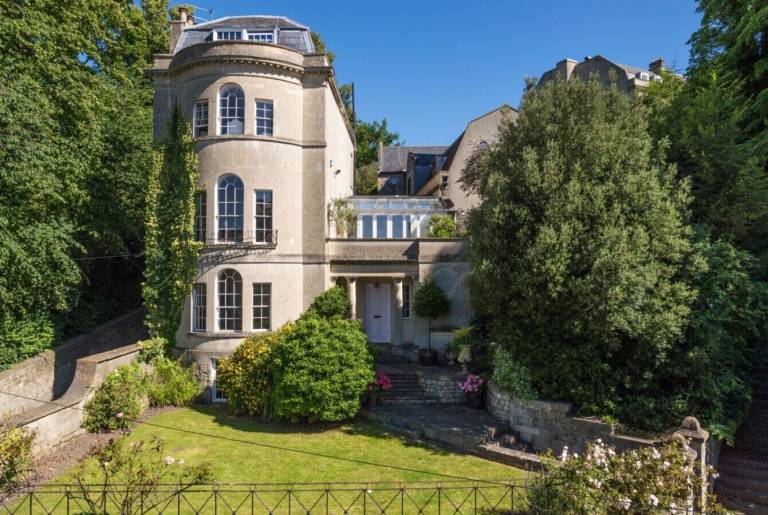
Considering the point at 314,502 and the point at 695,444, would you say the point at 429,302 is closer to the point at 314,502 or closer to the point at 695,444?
the point at 314,502

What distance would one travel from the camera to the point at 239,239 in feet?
59.8

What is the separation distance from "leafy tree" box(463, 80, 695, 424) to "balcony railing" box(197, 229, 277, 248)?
8360mm

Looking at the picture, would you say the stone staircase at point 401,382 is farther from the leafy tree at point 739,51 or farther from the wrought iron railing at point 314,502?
the leafy tree at point 739,51

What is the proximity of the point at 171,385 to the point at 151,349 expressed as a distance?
67.7 inches

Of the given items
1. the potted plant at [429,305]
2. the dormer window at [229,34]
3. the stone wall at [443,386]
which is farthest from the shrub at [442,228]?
the dormer window at [229,34]

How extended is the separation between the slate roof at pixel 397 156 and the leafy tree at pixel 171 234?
25738 millimetres

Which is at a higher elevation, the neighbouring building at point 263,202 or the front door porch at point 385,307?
the neighbouring building at point 263,202

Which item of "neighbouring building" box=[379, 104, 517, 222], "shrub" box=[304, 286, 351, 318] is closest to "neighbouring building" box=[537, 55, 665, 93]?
"neighbouring building" box=[379, 104, 517, 222]

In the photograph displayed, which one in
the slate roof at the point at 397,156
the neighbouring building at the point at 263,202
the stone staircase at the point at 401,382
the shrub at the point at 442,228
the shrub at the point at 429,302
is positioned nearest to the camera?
the stone staircase at the point at 401,382

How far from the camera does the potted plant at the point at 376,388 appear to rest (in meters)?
16.1

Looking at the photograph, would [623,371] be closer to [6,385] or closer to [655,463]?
[655,463]

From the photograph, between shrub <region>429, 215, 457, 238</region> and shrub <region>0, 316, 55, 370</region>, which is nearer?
shrub <region>0, 316, 55, 370</region>

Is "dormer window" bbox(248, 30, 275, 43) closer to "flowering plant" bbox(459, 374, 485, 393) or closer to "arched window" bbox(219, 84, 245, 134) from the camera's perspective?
"arched window" bbox(219, 84, 245, 134)

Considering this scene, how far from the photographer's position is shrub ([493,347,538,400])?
13716 mm
